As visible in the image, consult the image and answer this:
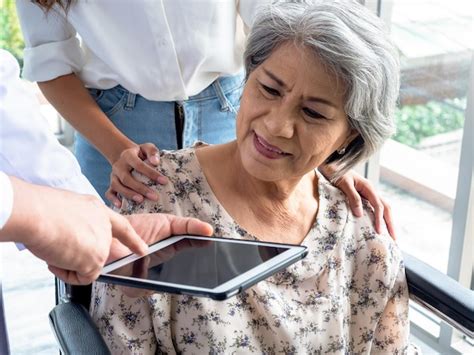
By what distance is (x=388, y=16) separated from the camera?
281 centimetres

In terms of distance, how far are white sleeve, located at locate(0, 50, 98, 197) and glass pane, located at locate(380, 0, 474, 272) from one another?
139 cm

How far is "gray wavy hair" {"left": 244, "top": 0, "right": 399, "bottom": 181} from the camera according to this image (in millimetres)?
1547

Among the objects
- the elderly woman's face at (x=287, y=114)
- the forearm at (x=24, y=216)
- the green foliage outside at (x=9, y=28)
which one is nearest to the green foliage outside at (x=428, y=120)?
the elderly woman's face at (x=287, y=114)

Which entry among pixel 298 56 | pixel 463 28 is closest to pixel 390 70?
pixel 298 56

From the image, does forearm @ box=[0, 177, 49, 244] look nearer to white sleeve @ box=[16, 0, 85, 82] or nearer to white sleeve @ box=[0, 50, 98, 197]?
white sleeve @ box=[0, 50, 98, 197]

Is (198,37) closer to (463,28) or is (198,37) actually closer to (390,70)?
(390,70)

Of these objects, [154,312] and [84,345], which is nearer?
[84,345]

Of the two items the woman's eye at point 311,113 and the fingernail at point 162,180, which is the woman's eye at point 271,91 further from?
the fingernail at point 162,180

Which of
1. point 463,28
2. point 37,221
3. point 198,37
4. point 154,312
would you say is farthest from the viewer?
point 463,28

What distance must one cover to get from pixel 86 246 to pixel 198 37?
90 cm

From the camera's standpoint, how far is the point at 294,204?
178 cm

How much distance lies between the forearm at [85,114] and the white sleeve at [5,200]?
0.79 metres

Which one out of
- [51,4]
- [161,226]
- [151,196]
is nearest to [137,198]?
[151,196]

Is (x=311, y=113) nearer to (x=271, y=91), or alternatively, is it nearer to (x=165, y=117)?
(x=271, y=91)
